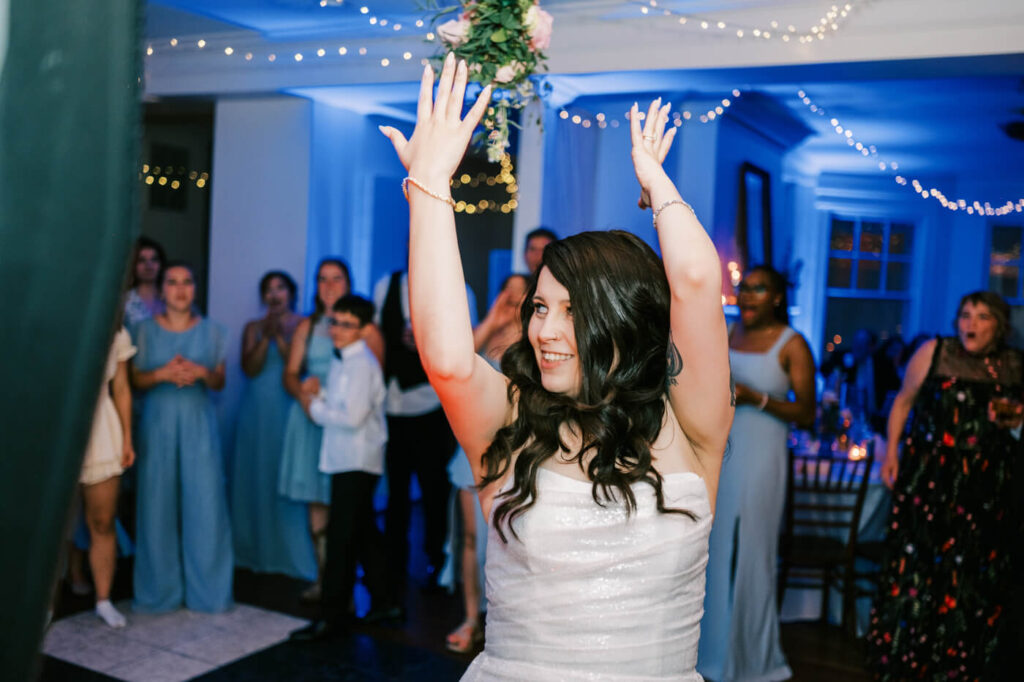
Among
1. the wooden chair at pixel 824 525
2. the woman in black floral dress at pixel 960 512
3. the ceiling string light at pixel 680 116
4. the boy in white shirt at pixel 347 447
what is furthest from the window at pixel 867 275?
the boy in white shirt at pixel 347 447

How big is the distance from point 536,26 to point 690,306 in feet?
3.45

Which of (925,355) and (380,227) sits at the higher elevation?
(380,227)

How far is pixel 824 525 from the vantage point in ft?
15.4

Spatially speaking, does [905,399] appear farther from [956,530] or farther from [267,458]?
[267,458]

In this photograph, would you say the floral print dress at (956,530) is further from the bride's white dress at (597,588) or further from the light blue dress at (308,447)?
the bride's white dress at (597,588)

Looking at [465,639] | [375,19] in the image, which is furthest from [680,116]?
[465,639]

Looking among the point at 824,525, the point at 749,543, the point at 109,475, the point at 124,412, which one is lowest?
the point at 824,525

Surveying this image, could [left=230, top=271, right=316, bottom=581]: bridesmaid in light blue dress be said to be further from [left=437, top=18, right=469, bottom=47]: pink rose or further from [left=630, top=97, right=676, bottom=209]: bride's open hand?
[left=630, top=97, right=676, bottom=209]: bride's open hand

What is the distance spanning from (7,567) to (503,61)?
191cm

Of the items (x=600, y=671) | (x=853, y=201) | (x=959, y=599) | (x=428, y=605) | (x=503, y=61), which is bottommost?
(x=428, y=605)

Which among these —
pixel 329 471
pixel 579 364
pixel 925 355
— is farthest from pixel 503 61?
pixel 925 355

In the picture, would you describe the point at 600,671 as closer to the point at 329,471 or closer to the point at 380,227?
the point at 329,471

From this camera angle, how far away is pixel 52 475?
0.25m

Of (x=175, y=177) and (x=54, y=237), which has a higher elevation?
(x=175, y=177)
